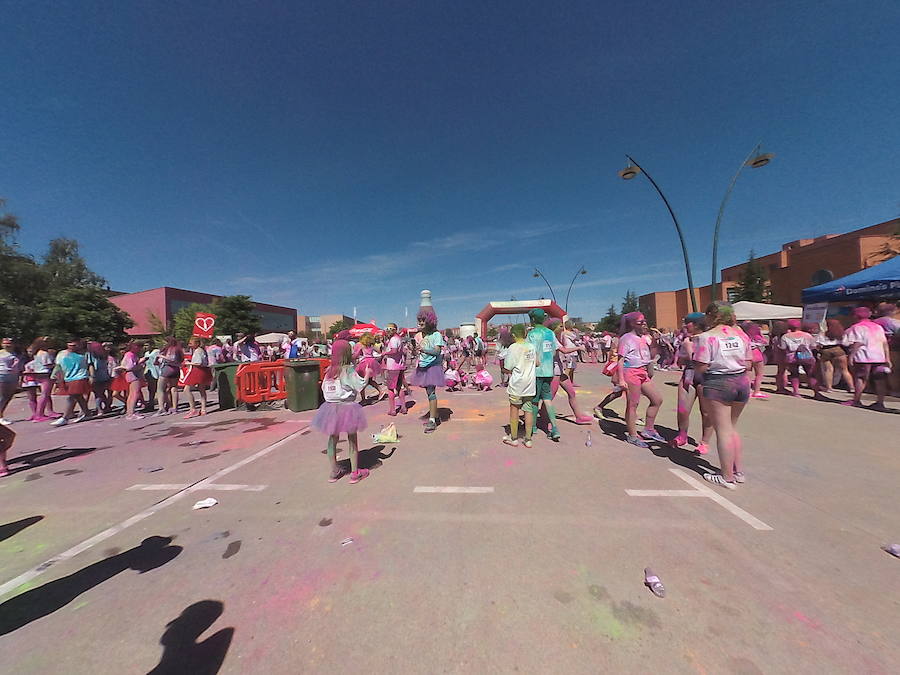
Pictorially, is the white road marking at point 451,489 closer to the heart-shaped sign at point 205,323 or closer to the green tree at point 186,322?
the heart-shaped sign at point 205,323

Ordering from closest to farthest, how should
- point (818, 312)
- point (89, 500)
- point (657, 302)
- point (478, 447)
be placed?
point (89, 500)
point (478, 447)
point (818, 312)
point (657, 302)

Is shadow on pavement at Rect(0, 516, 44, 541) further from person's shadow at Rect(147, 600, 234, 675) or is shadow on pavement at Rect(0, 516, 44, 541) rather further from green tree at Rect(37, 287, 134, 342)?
green tree at Rect(37, 287, 134, 342)

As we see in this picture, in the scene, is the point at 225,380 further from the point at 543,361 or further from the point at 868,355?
the point at 868,355

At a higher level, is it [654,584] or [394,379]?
[394,379]

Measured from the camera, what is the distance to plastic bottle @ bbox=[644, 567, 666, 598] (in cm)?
199

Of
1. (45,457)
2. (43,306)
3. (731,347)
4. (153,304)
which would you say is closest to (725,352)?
(731,347)

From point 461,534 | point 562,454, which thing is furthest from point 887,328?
point 461,534

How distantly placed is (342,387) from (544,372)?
290cm

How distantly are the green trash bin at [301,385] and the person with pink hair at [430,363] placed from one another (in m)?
3.31

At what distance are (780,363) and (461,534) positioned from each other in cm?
999

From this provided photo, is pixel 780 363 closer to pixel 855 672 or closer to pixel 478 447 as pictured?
pixel 478 447

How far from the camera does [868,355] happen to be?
243 inches

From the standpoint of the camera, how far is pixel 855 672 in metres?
1.50

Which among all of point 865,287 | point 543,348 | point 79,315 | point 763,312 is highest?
point 79,315
